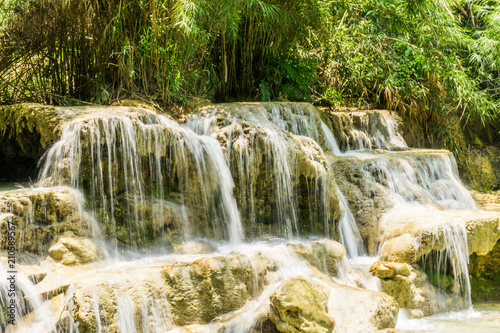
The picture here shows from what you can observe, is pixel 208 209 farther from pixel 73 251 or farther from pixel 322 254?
pixel 73 251

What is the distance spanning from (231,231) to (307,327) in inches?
69.6

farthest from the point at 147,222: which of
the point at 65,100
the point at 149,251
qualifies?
the point at 65,100

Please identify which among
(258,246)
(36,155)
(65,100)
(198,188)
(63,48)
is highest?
(63,48)

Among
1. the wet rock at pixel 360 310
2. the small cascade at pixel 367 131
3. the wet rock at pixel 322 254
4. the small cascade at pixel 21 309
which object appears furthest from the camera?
the small cascade at pixel 367 131

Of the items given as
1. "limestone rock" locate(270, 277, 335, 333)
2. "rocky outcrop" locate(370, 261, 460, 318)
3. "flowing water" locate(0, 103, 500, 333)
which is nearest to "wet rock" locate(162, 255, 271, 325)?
"flowing water" locate(0, 103, 500, 333)

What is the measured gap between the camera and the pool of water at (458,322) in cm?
455

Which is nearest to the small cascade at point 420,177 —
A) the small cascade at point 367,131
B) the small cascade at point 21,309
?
the small cascade at point 367,131

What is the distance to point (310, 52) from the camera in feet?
30.5

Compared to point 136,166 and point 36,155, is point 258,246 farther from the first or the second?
point 36,155

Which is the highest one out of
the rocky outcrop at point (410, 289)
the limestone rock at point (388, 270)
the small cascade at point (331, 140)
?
the small cascade at point (331, 140)

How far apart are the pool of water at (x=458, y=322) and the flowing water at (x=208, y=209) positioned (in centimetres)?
2

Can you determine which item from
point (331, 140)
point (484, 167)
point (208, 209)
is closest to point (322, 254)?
point (208, 209)

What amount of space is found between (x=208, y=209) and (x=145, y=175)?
29.9 inches

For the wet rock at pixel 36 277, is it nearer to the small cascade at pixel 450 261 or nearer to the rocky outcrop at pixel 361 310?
the rocky outcrop at pixel 361 310
